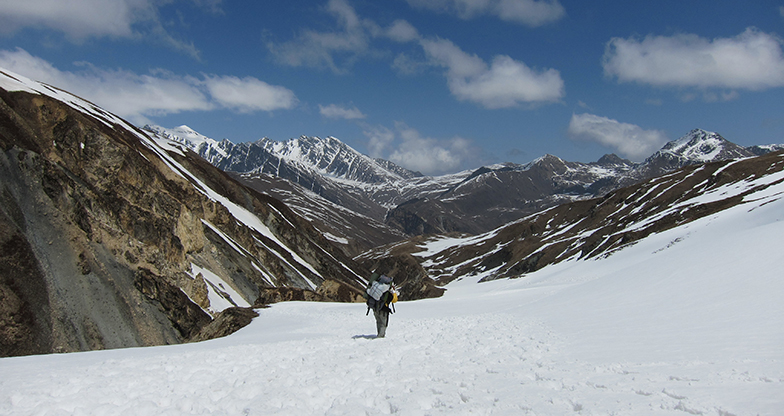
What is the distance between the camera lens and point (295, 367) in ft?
36.2

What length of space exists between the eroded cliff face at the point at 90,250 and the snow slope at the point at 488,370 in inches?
698

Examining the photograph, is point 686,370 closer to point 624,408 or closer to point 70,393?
point 624,408

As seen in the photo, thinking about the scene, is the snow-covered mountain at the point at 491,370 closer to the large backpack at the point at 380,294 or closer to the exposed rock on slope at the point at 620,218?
the large backpack at the point at 380,294

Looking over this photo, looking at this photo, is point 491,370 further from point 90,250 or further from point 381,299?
point 90,250

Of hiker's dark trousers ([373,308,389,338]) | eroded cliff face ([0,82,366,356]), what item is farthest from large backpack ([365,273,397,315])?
eroded cliff face ([0,82,366,356])

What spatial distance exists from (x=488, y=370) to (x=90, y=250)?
32.8 meters

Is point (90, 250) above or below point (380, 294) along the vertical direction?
above

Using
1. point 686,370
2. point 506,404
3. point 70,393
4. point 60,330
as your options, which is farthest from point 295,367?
point 60,330

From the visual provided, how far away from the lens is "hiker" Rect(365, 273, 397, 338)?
→ 16703 millimetres

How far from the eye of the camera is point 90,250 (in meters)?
32.3

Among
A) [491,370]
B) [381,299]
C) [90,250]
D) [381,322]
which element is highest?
[90,250]

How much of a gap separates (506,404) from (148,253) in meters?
37.2

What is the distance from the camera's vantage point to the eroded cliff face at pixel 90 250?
27094mm

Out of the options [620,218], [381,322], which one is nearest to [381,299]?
[381,322]
